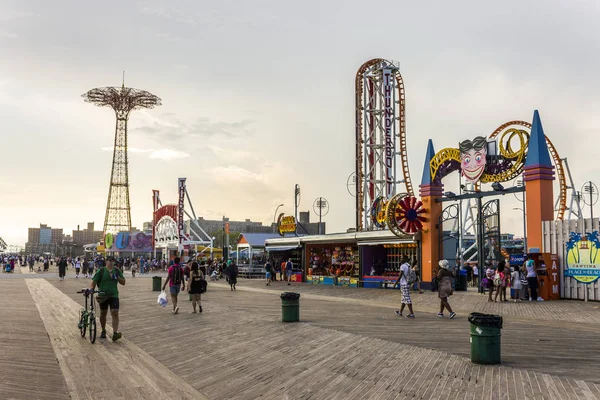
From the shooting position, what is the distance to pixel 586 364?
29.2 feet

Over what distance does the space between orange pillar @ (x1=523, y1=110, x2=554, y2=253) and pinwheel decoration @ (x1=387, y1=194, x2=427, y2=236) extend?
595cm

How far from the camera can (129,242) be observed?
86438 millimetres

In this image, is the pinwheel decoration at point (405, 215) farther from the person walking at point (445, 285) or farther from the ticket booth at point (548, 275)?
the person walking at point (445, 285)

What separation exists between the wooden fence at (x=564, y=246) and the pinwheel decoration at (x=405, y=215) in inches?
272

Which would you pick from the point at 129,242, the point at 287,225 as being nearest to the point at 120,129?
the point at 129,242

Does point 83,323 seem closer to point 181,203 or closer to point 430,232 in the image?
point 430,232

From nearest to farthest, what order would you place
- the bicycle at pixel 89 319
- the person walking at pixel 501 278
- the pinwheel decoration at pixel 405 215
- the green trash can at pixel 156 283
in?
the bicycle at pixel 89 319, the person walking at pixel 501 278, the green trash can at pixel 156 283, the pinwheel decoration at pixel 405 215

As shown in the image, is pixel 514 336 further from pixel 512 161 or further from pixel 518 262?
pixel 512 161

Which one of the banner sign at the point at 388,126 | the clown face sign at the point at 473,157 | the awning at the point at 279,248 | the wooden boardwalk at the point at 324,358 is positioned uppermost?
the banner sign at the point at 388,126

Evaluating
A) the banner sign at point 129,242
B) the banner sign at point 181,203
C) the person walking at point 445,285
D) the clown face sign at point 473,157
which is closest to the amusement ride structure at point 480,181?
the clown face sign at point 473,157

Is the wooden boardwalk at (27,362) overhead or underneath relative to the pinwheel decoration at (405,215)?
underneath

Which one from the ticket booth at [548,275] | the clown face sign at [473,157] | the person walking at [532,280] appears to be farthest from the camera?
the clown face sign at [473,157]

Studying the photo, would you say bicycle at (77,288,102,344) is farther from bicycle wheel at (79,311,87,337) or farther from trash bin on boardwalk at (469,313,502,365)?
trash bin on boardwalk at (469,313,502,365)

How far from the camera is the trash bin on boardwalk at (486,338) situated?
28.6 feet
